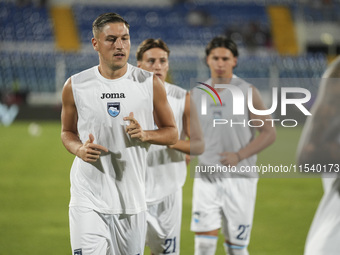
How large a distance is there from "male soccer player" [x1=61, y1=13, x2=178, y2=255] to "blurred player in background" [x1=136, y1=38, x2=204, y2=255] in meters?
0.87

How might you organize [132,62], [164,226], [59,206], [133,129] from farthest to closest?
[132,62] < [59,206] < [164,226] < [133,129]

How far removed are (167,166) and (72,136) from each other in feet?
3.87

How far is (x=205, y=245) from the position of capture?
5.13 meters

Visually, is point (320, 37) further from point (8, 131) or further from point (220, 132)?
point (220, 132)

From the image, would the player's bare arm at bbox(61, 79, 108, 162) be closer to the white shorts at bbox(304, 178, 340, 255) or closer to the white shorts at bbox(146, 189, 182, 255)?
the white shorts at bbox(146, 189, 182, 255)

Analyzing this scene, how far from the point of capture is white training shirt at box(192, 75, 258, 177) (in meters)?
5.20

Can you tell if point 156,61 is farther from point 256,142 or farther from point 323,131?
point 323,131

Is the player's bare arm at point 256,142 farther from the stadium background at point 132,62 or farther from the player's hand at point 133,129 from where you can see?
the player's hand at point 133,129

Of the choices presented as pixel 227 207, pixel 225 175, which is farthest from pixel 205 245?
pixel 225 175

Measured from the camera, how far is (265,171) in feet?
18.7

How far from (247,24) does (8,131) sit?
45.8ft

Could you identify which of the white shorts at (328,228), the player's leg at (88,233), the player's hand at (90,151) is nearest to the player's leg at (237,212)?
the player's leg at (88,233)

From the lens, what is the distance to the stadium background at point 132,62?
26.1 ft

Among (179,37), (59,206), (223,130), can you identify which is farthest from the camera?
(179,37)
